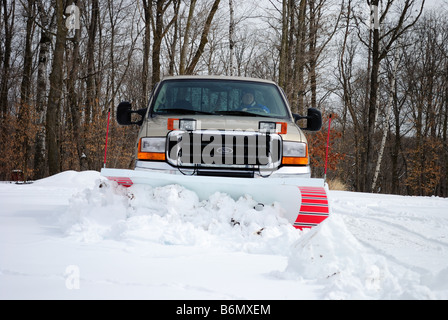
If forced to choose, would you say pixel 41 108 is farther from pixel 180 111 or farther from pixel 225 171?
pixel 225 171

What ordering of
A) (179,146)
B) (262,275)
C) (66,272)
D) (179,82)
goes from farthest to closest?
1. (179,82)
2. (179,146)
3. (262,275)
4. (66,272)

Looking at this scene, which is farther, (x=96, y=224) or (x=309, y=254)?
(x=96, y=224)

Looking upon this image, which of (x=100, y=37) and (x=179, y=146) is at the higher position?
(x=100, y=37)

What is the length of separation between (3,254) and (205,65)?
22.7 m

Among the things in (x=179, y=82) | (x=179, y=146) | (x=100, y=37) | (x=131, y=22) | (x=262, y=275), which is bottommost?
(x=262, y=275)

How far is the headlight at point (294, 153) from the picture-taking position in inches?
159

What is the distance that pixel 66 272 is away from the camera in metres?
2.30

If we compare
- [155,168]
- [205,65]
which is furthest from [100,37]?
[155,168]

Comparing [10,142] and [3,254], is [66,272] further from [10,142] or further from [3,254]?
[10,142]

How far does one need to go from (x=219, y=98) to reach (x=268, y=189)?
1.77 m

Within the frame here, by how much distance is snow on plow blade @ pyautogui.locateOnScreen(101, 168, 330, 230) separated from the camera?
11.3 ft

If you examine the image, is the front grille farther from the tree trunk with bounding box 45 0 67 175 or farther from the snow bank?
the tree trunk with bounding box 45 0 67 175

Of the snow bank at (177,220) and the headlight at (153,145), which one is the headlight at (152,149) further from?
the snow bank at (177,220)

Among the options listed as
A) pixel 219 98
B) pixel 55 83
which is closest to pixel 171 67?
pixel 55 83
